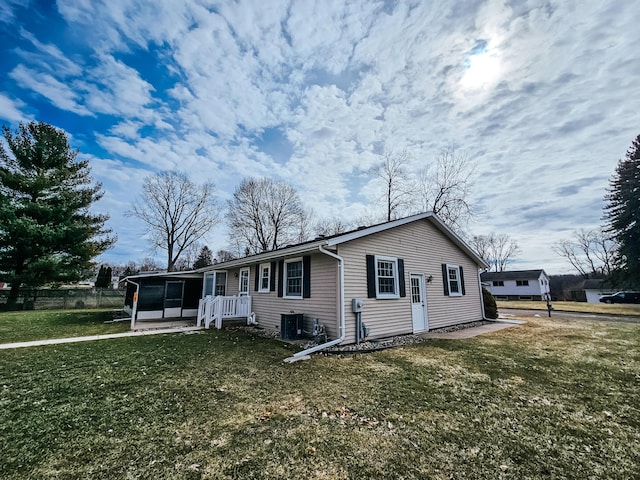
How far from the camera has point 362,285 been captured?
323 inches

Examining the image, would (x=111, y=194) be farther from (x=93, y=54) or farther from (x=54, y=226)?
(x=93, y=54)

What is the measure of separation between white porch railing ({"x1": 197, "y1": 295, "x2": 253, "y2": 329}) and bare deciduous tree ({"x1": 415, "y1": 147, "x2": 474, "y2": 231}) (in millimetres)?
13600

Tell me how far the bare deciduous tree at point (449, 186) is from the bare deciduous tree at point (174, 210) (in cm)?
2143

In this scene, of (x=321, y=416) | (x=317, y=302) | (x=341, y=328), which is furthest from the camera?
(x=317, y=302)

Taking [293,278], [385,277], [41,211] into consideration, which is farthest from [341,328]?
[41,211]

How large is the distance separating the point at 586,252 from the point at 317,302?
56.8m

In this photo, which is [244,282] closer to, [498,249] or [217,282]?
[217,282]

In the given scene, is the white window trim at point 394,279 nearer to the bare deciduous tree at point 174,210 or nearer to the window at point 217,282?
the window at point 217,282

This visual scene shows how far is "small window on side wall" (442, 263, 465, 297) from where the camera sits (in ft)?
37.5

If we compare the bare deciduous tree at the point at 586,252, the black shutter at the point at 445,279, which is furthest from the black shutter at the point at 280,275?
the bare deciduous tree at the point at 586,252

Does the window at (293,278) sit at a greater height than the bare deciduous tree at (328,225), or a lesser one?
lesser

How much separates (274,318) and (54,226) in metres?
18.4

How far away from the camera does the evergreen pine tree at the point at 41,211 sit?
17219 mm

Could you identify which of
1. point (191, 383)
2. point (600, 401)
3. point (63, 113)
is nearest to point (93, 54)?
point (63, 113)
